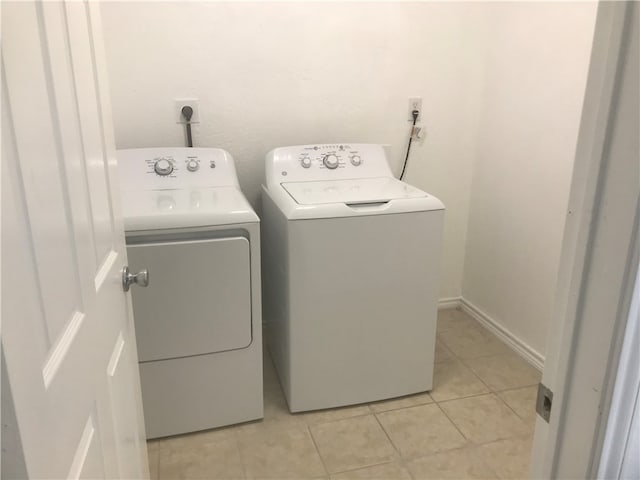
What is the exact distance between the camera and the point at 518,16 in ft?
7.57

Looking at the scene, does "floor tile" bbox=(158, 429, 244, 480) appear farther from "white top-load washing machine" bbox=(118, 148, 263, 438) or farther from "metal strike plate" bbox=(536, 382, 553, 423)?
"metal strike plate" bbox=(536, 382, 553, 423)

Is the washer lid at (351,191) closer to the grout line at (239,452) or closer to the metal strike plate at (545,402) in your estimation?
the grout line at (239,452)

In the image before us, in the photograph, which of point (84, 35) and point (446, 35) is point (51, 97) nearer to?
point (84, 35)

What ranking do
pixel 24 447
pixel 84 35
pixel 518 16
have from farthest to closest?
pixel 518 16 < pixel 84 35 < pixel 24 447

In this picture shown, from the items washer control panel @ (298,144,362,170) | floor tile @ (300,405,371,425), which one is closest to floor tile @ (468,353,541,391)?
floor tile @ (300,405,371,425)

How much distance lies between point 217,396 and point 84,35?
1.38 m

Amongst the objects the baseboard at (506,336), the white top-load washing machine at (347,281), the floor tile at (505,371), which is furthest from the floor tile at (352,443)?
the baseboard at (506,336)

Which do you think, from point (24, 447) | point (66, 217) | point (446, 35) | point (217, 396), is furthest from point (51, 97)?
point (446, 35)

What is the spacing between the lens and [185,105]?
224 cm

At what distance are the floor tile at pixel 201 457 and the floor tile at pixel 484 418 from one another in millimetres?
842

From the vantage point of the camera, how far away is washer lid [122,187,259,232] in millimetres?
1700

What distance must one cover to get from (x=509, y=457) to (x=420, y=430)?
32 cm

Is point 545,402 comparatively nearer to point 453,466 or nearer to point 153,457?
point 453,466

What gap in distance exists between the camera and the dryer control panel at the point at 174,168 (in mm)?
2057
